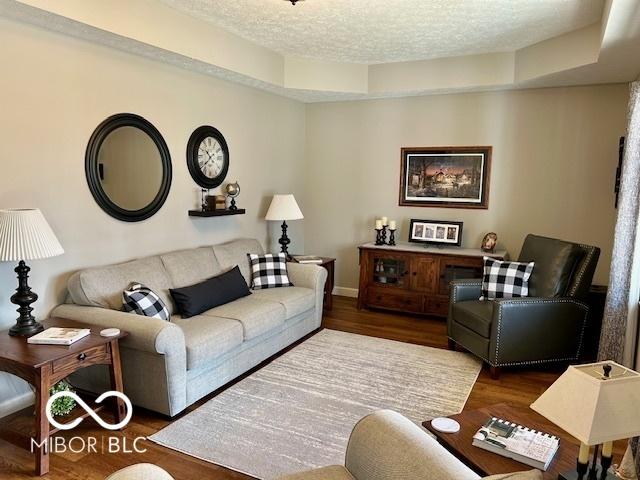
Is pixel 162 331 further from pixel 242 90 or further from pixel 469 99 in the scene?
pixel 469 99

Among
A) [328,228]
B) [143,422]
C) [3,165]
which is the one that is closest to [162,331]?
[143,422]

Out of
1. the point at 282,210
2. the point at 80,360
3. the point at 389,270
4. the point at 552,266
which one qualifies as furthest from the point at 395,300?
the point at 80,360

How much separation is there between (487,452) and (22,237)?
2.57 m

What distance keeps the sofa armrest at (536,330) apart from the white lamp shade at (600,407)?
7.23 ft

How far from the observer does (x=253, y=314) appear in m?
3.46

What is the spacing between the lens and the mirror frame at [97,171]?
10.6ft

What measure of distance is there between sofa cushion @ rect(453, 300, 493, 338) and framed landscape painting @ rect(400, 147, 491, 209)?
1.53m

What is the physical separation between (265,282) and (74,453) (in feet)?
7.13

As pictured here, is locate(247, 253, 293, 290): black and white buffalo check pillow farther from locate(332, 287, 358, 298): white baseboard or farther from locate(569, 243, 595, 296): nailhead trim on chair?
locate(569, 243, 595, 296): nailhead trim on chair

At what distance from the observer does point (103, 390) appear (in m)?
2.96

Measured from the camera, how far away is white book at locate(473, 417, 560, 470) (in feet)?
5.58

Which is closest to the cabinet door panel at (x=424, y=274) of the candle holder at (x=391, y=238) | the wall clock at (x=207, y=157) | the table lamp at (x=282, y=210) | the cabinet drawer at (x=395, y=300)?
the cabinet drawer at (x=395, y=300)

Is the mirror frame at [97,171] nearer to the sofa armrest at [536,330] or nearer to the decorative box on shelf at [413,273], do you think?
the decorative box on shelf at [413,273]

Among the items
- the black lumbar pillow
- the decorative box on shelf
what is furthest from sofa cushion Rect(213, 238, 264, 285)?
the decorative box on shelf
